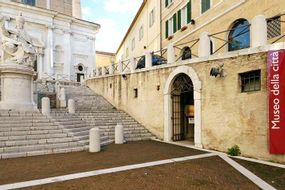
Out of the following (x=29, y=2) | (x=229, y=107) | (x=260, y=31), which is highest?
(x=29, y=2)

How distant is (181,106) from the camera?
13.8 metres

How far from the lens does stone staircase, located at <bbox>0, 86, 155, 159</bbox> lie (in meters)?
9.29

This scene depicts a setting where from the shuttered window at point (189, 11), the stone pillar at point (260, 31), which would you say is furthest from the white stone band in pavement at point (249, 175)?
the shuttered window at point (189, 11)

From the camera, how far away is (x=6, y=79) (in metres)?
11.7

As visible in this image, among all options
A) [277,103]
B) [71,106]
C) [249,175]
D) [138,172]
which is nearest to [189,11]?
[71,106]

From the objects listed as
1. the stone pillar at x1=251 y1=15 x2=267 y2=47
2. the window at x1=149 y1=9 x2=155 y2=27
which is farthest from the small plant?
the window at x1=149 y1=9 x2=155 y2=27

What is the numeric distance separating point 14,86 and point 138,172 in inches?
332

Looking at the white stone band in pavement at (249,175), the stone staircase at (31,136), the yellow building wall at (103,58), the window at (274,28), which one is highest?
the yellow building wall at (103,58)

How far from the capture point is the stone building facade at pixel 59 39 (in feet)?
93.0

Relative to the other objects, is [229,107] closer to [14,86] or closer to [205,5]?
[205,5]

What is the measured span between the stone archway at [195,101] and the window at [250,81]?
2038 mm

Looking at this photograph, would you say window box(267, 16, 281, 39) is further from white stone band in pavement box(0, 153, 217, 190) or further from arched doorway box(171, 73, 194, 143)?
white stone band in pavement box(0, 153, 217, 190)

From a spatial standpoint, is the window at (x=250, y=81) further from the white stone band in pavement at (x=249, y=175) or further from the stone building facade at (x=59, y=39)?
the stone building facade at (x=59, y=39)

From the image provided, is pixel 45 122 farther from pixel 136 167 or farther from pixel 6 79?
pixel 136 167
